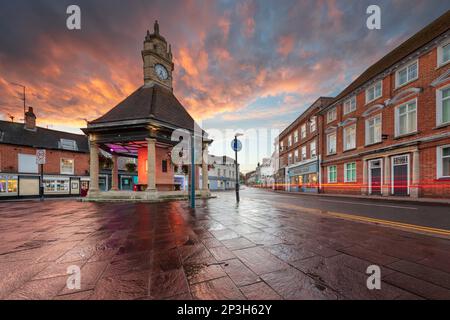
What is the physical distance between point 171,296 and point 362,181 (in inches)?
832

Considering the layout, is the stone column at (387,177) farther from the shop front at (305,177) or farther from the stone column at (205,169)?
the stone column at (205,169)

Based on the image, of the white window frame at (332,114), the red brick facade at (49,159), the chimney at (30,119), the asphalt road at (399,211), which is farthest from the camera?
the chimney at (30,119)

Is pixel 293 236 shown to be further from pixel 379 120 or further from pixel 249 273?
pixel 379 120

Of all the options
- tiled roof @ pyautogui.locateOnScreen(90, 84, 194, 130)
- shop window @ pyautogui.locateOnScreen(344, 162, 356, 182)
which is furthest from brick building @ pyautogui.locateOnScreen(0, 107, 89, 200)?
shop window @ pyautogui.locateOnScreen(344, 162, 356, 182)

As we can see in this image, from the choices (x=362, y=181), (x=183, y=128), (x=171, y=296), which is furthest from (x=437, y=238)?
(x=362, y=181)

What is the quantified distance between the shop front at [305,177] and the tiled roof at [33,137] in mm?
33391

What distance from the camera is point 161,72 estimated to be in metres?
19.4

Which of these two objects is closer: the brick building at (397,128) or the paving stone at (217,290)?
the paving stone at (217,290)

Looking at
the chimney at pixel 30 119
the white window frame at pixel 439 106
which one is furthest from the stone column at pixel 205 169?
the chimney at pixel 30 119

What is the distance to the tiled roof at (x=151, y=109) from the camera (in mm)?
14109

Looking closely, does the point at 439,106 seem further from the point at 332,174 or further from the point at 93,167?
the point at 93,167

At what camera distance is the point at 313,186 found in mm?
25844

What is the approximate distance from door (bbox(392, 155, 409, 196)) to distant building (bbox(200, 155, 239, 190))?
37498 mm

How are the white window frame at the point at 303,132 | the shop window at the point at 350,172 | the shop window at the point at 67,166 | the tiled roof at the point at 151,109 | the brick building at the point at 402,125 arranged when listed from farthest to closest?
the white window frame at the point at 303,132 < the shop window at the point at 67,166 < the shop window at the point at 350,172 < the tiled roof at the point at 151,109 < the brick building at the point at 402,125
